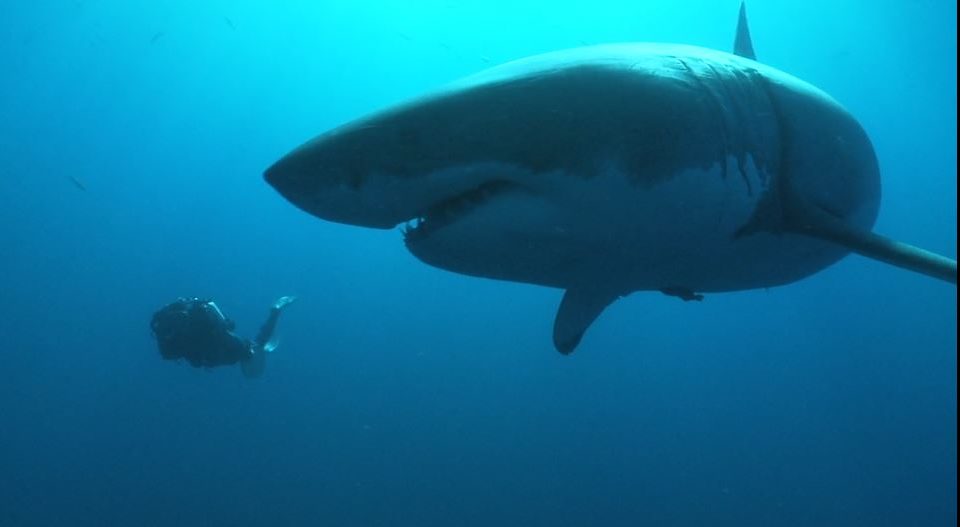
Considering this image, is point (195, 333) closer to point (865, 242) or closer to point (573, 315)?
point (573, 315)

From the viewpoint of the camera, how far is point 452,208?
2.35m

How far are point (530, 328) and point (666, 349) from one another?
11.0 meters

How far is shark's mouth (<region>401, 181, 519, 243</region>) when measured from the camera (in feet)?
7.47

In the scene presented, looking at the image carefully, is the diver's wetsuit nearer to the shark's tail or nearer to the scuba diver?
the scuba diver

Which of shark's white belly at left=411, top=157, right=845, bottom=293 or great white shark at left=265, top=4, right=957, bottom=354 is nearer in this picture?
great white shark at left=265, top=4, right=957, bottom=354

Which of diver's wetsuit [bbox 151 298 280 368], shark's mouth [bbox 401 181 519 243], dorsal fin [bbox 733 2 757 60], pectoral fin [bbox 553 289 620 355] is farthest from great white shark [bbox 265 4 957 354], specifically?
diver's wetsuit [bbox 151 298 280 368]

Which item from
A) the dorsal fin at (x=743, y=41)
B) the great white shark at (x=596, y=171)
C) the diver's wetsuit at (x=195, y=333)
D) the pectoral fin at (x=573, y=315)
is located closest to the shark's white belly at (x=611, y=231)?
the great white shark at (x=596, y=171)

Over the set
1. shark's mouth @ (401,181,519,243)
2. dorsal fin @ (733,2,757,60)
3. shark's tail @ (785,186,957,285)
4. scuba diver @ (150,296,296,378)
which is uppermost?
dorsal fin @ (733,2,757,60)

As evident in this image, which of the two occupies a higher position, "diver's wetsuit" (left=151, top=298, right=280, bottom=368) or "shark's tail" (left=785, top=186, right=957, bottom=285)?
"shark's tail" (left=785, top=186, right=957, bottom=285)

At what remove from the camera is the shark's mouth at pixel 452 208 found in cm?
228

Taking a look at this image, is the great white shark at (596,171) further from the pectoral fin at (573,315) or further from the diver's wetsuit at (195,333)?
the diver's wetsuit at (195,333)

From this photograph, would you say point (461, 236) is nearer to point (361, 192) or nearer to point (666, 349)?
point (361, 192)

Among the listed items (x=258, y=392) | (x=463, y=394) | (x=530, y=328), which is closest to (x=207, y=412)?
(x=258, y=392)

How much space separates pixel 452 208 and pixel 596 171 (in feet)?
1.68
